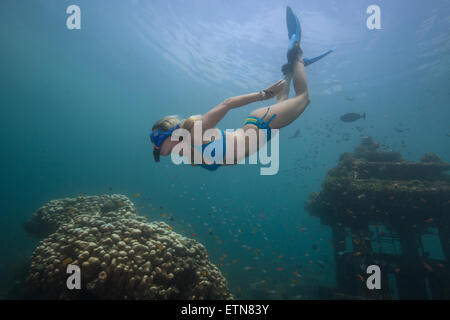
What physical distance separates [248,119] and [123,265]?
12.7ft

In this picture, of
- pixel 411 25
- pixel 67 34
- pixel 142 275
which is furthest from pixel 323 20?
pixel 67 34

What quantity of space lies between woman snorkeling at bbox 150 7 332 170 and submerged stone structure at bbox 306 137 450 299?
7.69 metres

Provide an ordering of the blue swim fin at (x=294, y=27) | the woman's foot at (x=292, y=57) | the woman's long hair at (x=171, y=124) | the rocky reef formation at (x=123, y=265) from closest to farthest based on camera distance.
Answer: the woman's long hair at (x=171, y=124) < the rocky reef formation at (x=123, y=265) < the woman's foot at (x=292, y=57) < the blue swim fin at (x=294, y=27)

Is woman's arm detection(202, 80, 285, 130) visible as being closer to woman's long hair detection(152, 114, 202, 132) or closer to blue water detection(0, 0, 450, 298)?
woman's long hair detection(152, 114, 202, 132)

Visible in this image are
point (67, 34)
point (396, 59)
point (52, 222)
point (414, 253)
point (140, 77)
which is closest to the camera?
point (52, 222)

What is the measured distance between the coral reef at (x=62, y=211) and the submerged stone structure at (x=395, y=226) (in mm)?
10010

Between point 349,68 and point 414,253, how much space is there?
Result: 2423cm

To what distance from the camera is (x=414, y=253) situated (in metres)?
8.86

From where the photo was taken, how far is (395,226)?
375 inches

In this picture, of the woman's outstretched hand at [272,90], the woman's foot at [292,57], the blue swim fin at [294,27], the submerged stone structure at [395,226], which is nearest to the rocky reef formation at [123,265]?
the woman's outstretched hand at [272,90]

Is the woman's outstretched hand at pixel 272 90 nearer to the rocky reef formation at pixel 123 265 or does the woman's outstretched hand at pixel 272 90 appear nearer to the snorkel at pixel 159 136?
the snorkel at pixel 159 136

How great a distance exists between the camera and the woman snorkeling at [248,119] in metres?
3.42

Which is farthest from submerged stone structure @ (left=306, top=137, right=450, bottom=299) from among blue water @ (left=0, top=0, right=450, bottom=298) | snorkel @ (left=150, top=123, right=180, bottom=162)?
snorkel @ (left=150, top=123, right=180, bottom=162)

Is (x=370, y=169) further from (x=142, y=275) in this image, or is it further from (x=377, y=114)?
(x=377, y=114)
